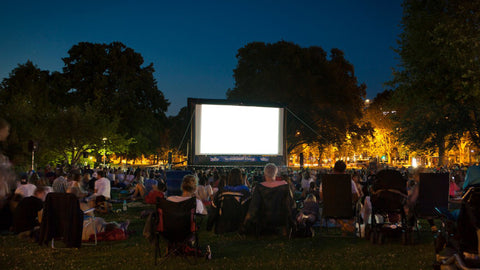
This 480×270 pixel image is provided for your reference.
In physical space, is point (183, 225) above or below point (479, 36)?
below

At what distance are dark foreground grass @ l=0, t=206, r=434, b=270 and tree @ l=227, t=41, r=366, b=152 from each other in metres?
21.8

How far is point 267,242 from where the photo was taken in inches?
251

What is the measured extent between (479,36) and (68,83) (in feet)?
102

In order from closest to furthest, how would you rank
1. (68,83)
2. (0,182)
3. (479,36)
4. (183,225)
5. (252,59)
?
(0,182) → (183,225) → (479,36) → (252,59) → (68,83)

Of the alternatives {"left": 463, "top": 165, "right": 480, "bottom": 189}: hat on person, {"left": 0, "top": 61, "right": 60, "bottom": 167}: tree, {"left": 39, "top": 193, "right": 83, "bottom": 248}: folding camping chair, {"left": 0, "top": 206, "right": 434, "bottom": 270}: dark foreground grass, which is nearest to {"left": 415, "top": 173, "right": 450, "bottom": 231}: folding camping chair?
{"left": 0, "top": 206, "right": 434, "bottom": 270}: dark foreground grass

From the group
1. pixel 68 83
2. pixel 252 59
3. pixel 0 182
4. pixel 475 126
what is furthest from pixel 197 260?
pixel 68 83

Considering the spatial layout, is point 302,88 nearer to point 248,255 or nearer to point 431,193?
point 431,193

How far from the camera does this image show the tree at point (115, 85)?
34312 mm

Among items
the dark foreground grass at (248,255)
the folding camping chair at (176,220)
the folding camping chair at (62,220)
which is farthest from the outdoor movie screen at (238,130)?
the folding camping chair at (176,220)

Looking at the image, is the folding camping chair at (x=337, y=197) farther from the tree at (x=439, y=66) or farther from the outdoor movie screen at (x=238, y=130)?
the tree at (x=439, y=66)

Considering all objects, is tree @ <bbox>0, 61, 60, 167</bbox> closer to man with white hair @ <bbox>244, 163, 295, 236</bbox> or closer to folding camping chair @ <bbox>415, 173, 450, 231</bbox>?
man with white hair @ <bbox>244, 163, 295, 236</bbox>

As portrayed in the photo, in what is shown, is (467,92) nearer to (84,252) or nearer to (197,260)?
(197,260)

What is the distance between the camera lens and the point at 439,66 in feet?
51.4

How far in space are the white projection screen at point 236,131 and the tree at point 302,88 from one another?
472 inches
